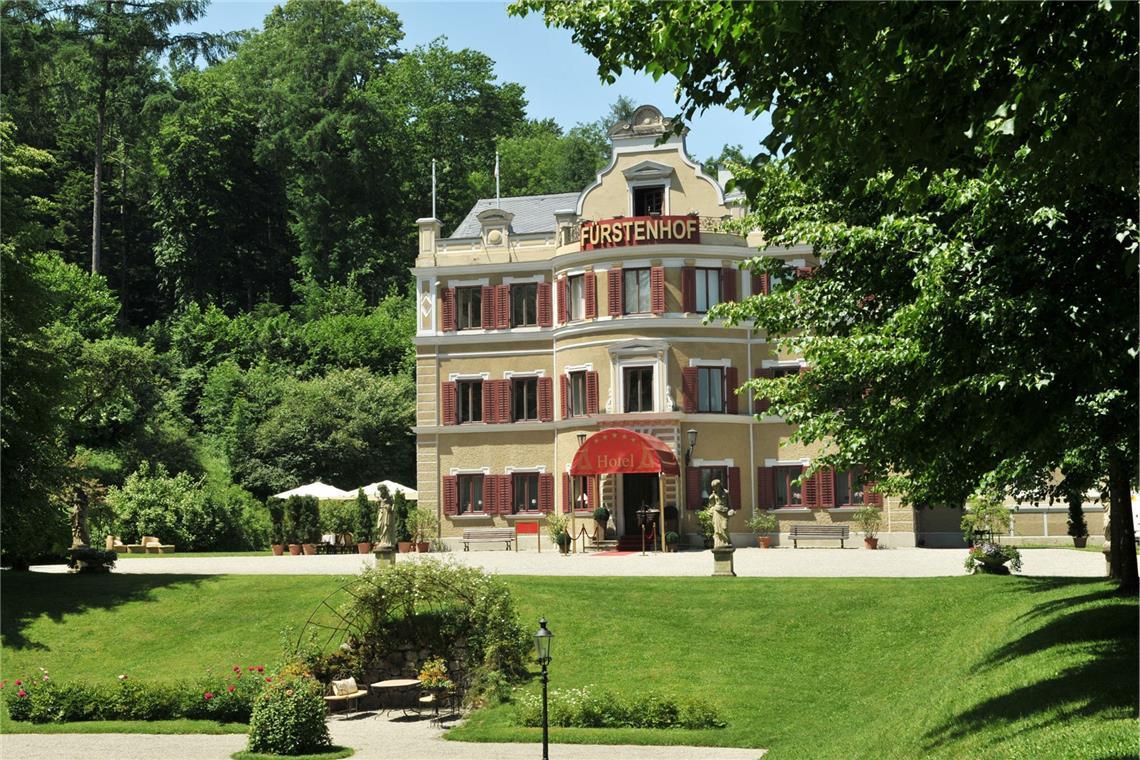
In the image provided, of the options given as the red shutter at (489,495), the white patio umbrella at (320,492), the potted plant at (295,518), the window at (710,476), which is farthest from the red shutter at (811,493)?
the potted plant at (295,518)

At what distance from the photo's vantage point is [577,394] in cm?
4884

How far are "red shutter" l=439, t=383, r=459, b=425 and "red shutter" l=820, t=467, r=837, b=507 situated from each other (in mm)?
13802

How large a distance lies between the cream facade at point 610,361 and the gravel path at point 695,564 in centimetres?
399

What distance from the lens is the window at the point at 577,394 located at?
48.6 metres

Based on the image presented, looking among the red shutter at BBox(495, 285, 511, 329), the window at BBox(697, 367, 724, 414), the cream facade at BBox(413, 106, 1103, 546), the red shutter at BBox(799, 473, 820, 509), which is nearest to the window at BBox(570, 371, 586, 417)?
the cream facade at BBox(413, 106, 1103, 546)

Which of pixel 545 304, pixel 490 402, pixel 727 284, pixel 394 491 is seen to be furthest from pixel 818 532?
pixel 394 491

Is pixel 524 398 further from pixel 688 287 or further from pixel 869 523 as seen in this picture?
pixel 869 523

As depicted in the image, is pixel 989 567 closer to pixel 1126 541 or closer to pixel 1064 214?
pixel 1126 541

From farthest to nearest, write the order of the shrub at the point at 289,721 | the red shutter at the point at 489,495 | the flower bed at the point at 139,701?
the red shutter at the point at 489,495, the flower bed at the point at 139,701, the shrub at the point at 289,721

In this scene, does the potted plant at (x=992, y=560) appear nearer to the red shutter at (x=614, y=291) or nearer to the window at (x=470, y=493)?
the red shutter at (x=614, y=291)

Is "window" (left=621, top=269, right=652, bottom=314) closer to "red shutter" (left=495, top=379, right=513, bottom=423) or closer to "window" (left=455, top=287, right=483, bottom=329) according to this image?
"red shutter" (left=495, top=379, right=513, bottom=423)

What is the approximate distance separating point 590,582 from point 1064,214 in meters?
20.7

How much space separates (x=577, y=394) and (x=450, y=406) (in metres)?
5.12

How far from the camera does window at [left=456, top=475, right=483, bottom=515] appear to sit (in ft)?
165
